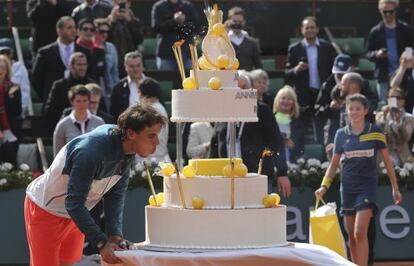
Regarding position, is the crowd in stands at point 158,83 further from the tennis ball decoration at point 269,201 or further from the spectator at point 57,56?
the tennis ball decoration at point 269,201

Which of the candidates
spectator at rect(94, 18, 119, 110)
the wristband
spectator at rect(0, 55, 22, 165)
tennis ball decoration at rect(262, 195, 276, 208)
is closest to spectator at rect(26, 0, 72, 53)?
spectator at rect(94, 18, 119, 110)

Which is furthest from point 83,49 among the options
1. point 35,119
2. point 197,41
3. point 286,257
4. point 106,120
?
point 286,257

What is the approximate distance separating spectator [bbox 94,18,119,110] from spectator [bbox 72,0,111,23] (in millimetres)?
858

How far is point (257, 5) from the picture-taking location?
20.8m

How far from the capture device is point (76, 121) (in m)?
13.2

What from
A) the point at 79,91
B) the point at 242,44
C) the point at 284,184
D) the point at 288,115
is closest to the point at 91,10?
the point at 242,44

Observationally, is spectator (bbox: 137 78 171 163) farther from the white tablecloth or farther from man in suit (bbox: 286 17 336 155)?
the white tablecloth

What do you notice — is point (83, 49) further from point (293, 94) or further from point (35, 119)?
point (293, 94)

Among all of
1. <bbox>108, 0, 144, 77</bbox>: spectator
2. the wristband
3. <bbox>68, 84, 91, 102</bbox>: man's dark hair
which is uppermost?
<bbox>108, 0, 144, 77</bbox>: spectator

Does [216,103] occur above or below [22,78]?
below

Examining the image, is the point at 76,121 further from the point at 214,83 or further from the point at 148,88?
the point at 214,83

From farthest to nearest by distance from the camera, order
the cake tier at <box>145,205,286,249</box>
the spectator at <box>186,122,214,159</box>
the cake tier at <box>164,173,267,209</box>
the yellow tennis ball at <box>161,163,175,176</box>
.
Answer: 1. the spectator at <box>186,122,214,159</box>
2. the yellow tennis ball at <box>161,163,175,176</box>
3. the cake tier at <box>164,173,267,209</box>
4. the cake tier at <box>145,205,286,249</box>

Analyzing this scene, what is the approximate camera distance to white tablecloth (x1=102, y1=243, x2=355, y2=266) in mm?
7883

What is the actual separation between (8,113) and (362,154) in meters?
4.50
